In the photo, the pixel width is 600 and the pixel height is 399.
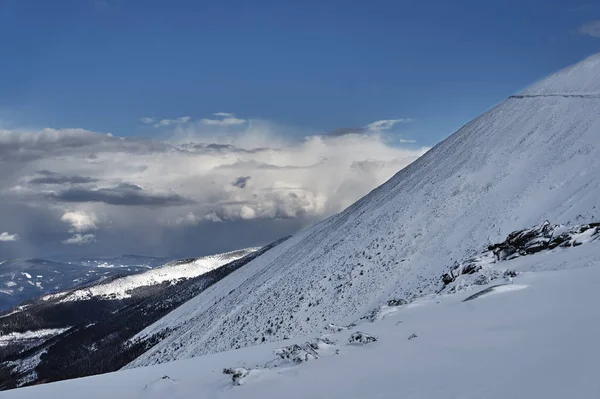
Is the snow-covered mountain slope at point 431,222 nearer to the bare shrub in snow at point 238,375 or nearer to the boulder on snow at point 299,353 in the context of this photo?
the boulder on snow at point 299,353

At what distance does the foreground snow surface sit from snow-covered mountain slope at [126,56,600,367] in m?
21.7

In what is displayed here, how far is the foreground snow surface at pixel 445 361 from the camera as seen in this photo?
6.96 metres

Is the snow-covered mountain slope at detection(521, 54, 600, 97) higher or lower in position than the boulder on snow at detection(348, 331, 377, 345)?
higher

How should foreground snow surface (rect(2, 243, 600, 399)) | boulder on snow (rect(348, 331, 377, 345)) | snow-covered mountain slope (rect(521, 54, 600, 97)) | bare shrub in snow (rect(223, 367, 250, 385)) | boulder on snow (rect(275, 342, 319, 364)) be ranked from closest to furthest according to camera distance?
foreground snow surface (rect(2, 243, 600, 399)) < bare shrub in snow (rect(223, 367, 250, 385)) < boulder on snow (rect(275, 342, 319, 364)) < boulder on snow (rect(348, 331, 377, 345)) < snow-covered mountain slope (rect(521, 54, 600, 97))

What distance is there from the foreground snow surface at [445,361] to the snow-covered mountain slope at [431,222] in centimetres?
2169

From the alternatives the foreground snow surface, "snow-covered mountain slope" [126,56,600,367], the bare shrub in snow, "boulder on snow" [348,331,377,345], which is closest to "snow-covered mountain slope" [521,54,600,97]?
"snow-covered mountain slope" [126,56,600,367]

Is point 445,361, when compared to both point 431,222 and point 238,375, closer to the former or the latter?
point 238,375

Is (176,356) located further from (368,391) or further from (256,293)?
(368,391)

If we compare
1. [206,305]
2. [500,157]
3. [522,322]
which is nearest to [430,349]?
[522,322]

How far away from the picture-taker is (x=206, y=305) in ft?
251

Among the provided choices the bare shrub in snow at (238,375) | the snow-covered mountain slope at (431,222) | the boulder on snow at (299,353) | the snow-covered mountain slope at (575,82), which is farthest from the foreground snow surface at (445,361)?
the snow-covered mountain slope at (575,82)

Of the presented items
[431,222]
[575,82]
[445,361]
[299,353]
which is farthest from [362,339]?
[575,82]

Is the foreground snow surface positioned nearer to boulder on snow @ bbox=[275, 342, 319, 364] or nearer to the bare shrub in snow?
the bare shrub in snow

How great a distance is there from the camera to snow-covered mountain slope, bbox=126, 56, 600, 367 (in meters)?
40.4
